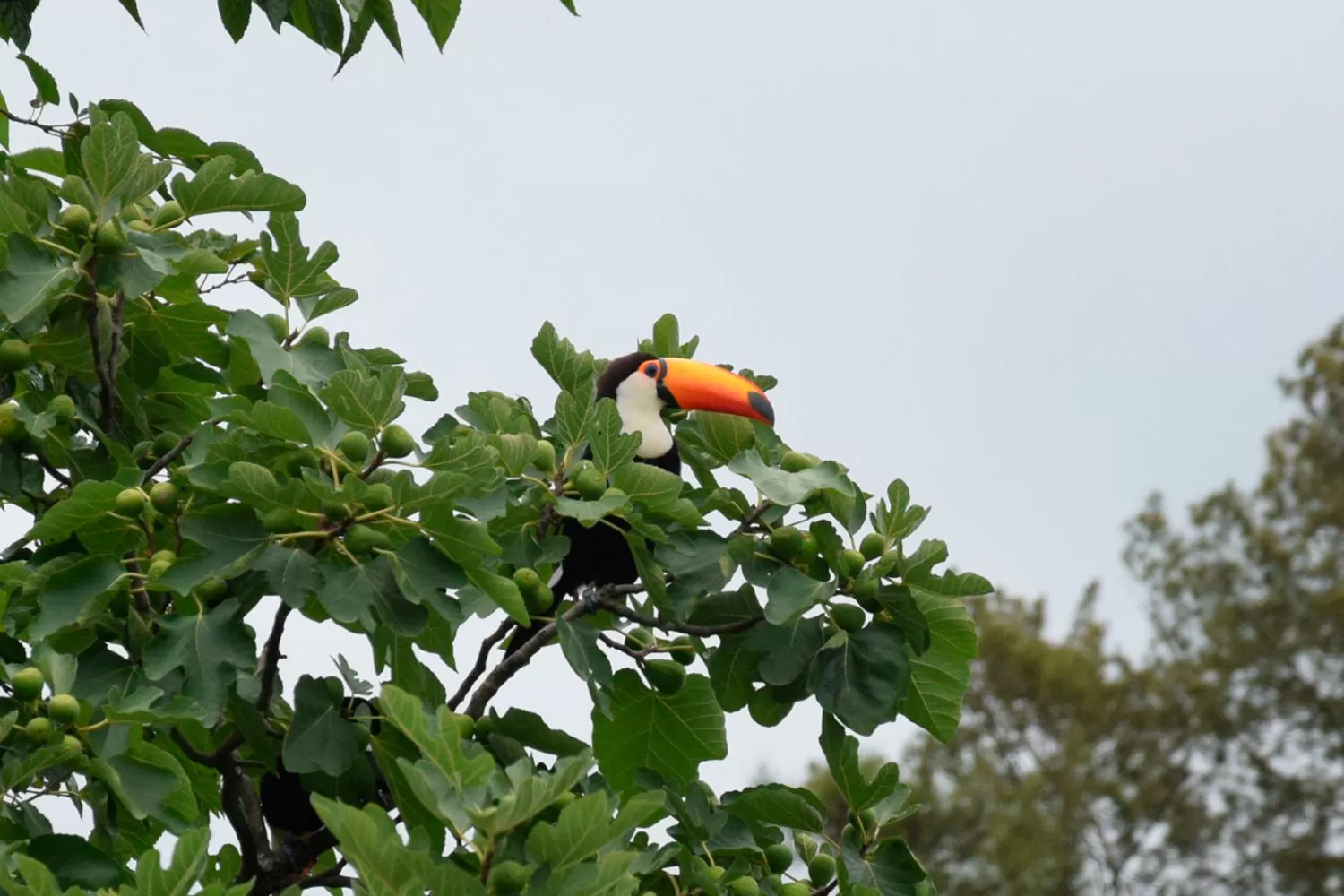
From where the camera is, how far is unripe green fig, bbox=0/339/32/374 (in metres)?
3.58

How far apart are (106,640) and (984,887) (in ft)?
56.1

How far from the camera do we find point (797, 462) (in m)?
3.53

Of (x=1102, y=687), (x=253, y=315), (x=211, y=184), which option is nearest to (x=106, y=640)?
Result: (x=253, y=315)

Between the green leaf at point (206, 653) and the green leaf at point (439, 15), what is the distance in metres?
1.23

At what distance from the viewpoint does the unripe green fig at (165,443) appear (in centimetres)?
369

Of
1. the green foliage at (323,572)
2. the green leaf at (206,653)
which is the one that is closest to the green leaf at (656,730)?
the green foliage at (323,572)

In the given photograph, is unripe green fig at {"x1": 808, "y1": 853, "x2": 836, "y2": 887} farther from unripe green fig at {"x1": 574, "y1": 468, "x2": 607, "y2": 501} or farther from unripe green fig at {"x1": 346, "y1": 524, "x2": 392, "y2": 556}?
unripe green fig at {"x1": 346, "y1": 524, "x2": 392, "y2": 556}

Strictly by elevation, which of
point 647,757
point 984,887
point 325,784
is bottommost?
point 325,784

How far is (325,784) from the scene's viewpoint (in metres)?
3.35

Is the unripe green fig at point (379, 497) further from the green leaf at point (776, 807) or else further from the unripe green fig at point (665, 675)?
the green leaf at point (776, 807)

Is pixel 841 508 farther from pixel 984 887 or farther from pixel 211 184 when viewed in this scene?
pixel 984 887

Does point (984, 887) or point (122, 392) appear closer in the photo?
point (122, 392)

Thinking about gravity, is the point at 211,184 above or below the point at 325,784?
above

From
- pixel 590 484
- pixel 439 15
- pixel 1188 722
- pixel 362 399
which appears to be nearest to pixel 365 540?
pixel 362 399
